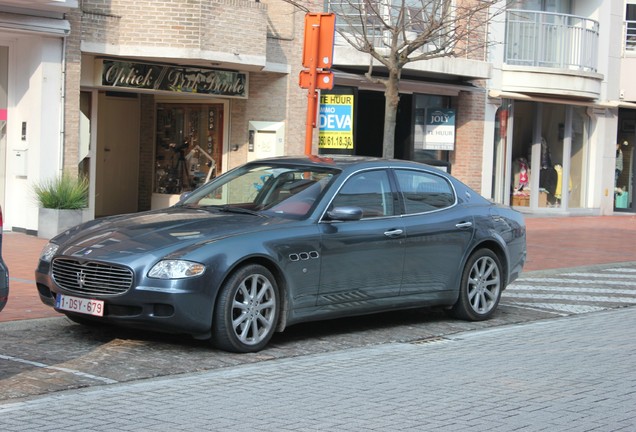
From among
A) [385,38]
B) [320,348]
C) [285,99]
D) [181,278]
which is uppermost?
[385,38]

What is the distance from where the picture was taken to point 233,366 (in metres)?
8.09

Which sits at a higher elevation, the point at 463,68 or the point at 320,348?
the point at 463,68

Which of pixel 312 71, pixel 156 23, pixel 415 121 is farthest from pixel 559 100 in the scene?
pixel 312 71

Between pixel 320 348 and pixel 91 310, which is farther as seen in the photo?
pixel 320 348

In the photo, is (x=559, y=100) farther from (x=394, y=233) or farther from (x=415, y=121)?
(x=394, y=233)

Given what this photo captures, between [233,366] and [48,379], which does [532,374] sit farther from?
[48,379]

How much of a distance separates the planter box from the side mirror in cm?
808

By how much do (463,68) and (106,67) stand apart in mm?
8714

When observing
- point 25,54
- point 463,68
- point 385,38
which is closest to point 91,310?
point 25,54

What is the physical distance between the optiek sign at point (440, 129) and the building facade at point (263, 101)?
50 mm

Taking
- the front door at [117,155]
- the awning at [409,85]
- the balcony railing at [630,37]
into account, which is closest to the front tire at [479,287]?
the awning at [409,85]

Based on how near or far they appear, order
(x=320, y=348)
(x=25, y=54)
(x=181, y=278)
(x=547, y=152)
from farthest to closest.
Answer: (x=547, y=152)
(x=25, y=54)
(x=320, y=348)
(x=181, y=278)

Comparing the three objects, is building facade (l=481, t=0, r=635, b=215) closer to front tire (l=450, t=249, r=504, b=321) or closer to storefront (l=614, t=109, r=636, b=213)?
storefront (l=614, t=109, r=636, b=213)

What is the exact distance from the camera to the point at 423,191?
10297 mm
